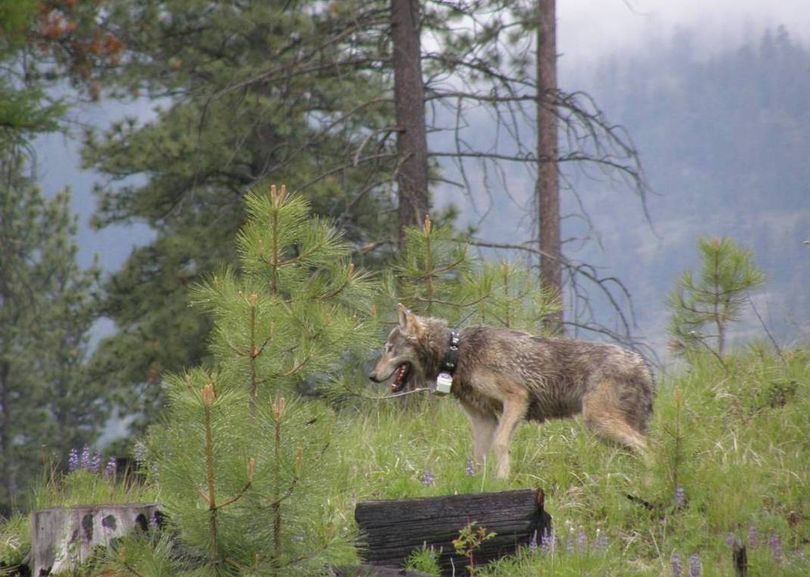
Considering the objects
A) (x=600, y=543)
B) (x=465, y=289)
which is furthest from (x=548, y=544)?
(x=465, y=289)

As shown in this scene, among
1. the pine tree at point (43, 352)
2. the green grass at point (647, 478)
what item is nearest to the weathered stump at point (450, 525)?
the green grass at point (647, 478)

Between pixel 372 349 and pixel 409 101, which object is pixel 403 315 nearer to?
pixel 372 349

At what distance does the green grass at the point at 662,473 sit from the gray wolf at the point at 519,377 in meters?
0.25

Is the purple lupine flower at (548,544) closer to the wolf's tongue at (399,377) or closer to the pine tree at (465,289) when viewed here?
the wolf's tongue at (399,377)

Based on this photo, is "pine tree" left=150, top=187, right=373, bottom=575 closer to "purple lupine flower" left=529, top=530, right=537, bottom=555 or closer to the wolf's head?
"purple lupine flower" left=529, top=530, right=537, bottom=555

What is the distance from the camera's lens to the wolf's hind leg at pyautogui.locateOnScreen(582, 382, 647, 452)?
7.92 m

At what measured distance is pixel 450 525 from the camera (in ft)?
21.1

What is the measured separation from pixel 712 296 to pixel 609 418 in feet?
10.8

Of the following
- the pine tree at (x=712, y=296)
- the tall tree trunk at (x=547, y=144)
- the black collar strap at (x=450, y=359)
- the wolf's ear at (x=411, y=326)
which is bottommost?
the black collar strap at (x=450, y=359)

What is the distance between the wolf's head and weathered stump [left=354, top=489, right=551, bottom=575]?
232cm

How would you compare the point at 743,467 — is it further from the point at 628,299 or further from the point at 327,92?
the point at 327,92

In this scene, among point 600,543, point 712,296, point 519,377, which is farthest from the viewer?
point 712,296

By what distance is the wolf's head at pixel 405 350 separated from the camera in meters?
8.76

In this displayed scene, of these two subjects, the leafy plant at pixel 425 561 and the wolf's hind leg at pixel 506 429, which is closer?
the leafy plant at pixel 425 561
